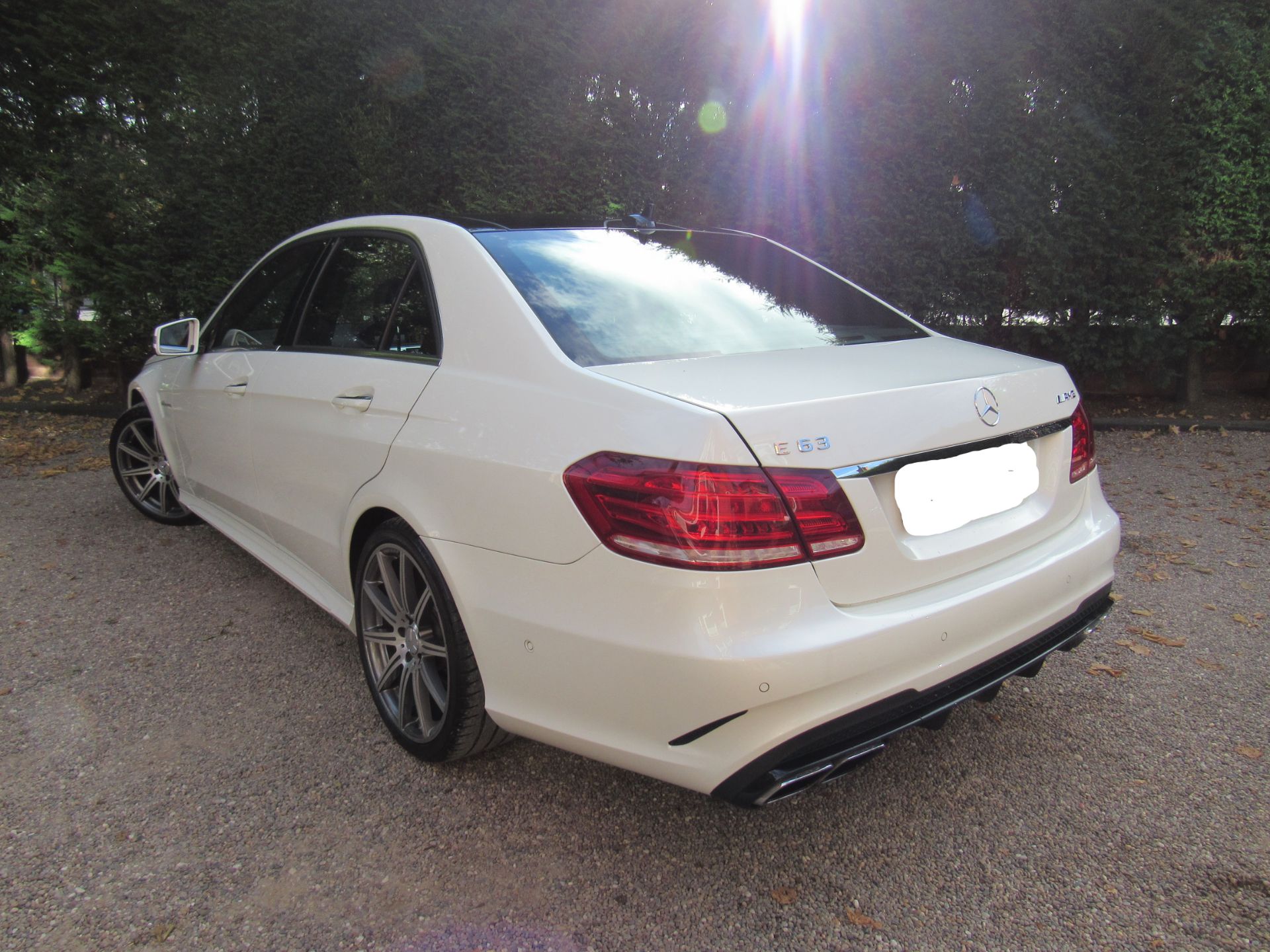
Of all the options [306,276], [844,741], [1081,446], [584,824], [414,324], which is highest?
[306,276]

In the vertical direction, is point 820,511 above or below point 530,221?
below

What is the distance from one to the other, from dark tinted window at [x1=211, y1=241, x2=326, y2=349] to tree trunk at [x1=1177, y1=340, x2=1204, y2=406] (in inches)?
278

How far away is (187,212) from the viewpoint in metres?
8.06

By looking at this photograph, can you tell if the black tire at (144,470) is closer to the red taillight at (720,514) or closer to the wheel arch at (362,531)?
the wheel arch at (362,531)

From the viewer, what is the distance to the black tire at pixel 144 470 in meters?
4.77

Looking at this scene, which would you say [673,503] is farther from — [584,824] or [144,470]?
[144,470]

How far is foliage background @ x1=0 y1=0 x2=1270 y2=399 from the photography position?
6.50 metres

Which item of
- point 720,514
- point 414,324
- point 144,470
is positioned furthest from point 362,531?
point 144,470

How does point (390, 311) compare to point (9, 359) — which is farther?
point (9, 359)

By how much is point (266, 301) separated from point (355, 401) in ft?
4.14

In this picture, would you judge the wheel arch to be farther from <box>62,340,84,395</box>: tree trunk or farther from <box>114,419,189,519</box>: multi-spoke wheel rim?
<box>62,340,84,395</box>: tree trunk

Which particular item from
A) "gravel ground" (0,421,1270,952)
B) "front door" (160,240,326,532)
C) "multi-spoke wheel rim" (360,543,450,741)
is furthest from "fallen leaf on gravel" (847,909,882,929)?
"front door" (160,240,326,532)

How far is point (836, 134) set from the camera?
22.1 ft

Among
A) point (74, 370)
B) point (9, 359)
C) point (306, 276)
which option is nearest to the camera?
point (306, 276)
